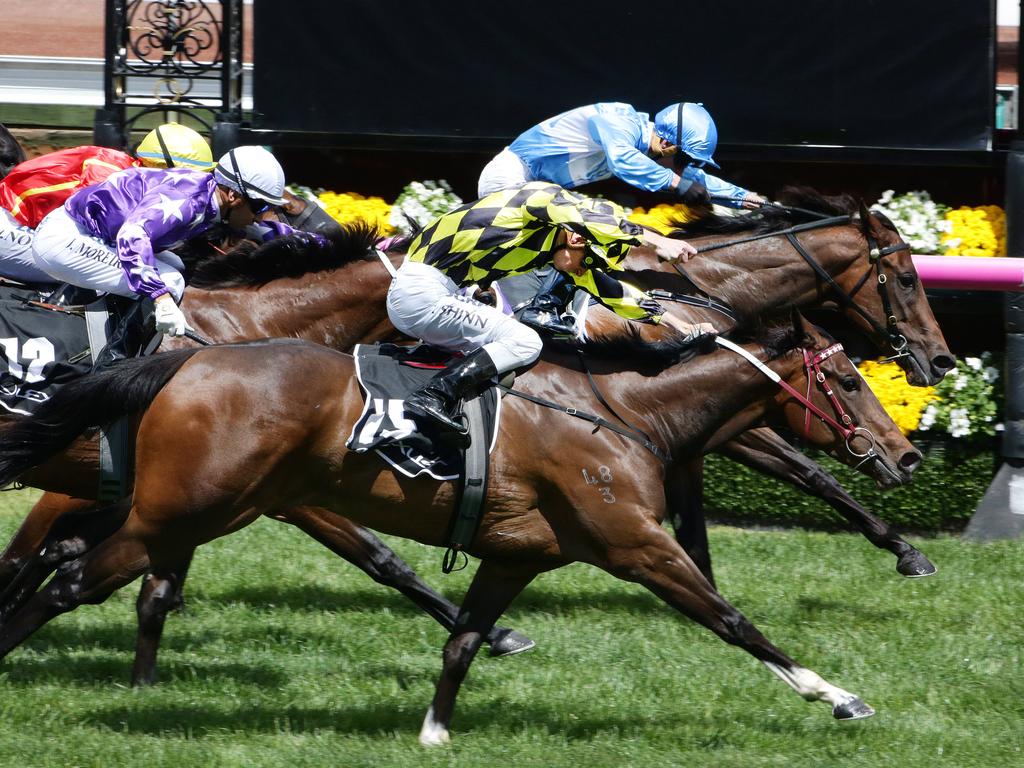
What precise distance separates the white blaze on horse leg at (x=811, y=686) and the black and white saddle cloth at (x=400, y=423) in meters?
1.17

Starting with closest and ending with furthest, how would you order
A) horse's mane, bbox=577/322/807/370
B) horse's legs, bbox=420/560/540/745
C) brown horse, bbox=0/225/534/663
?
horse's legs, bbox=420/560/540/745 → horse's mane, bbox=577/322/807/370 → brown horse, bbox=0/225/534/663

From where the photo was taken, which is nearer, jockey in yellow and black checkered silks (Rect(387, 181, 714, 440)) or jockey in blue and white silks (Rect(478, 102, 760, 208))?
jockey in yellow and black checkered silks (Rect(387, 181, 714, 440))

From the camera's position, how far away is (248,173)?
535cm

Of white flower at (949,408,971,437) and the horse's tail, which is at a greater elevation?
the horse's tail

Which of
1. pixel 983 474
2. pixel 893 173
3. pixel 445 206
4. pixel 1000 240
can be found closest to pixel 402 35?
pixel 445 206

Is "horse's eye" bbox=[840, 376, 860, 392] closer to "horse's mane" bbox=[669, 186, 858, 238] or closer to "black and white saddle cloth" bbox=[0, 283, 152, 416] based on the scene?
"horse's mane" bbox=[669, 186, 858, 238]

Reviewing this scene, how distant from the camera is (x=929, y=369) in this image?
639 centimetres

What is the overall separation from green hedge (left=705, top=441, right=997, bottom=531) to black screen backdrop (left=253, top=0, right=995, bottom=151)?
1.78m

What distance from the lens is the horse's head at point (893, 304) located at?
6.32m

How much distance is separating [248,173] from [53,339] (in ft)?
3.16

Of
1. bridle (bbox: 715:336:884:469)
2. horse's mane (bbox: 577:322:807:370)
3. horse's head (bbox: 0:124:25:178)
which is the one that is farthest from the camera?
horse's head (bbox: 0:124:25:178)

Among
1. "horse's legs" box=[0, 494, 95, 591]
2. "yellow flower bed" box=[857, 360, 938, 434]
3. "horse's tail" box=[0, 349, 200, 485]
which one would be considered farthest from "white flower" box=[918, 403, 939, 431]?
"horse's tail" box=[0, 349, 200, 485]

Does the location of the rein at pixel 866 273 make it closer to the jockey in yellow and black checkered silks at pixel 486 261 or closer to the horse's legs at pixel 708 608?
the jockey in yellow and black checkered silks at pixel 486 261

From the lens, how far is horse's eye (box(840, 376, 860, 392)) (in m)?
4.99
